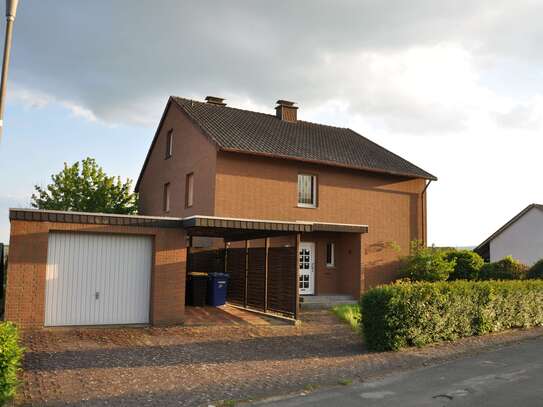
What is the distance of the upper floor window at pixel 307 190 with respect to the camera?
20875 millimetres

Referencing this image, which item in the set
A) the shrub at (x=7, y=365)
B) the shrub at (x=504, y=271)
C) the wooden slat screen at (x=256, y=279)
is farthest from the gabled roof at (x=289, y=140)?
the shrub at (x=7, y=365)

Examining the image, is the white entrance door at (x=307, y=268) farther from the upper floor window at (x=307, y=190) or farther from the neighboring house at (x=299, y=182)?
the upper floor window at (x=307, y=190)

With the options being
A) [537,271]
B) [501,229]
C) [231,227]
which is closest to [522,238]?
[501,229]

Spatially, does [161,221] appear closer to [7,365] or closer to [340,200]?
[7,365]

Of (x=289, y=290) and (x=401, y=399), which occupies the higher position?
(x=289, y=290)

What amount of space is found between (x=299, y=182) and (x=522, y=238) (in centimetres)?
1895

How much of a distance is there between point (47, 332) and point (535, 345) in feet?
34.9

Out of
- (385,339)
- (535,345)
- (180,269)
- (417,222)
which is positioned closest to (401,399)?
(385,339)

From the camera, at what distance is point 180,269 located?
13.6 meters

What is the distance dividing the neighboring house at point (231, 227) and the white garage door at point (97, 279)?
24mm

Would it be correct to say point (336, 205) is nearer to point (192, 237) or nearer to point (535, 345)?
point (192, 237)

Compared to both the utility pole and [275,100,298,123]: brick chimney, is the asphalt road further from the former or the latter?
[275,100,298,123]: brick chimney

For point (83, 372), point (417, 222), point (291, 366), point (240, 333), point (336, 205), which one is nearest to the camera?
point (83, 372)

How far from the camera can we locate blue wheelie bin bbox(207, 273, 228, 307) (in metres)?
17.1
